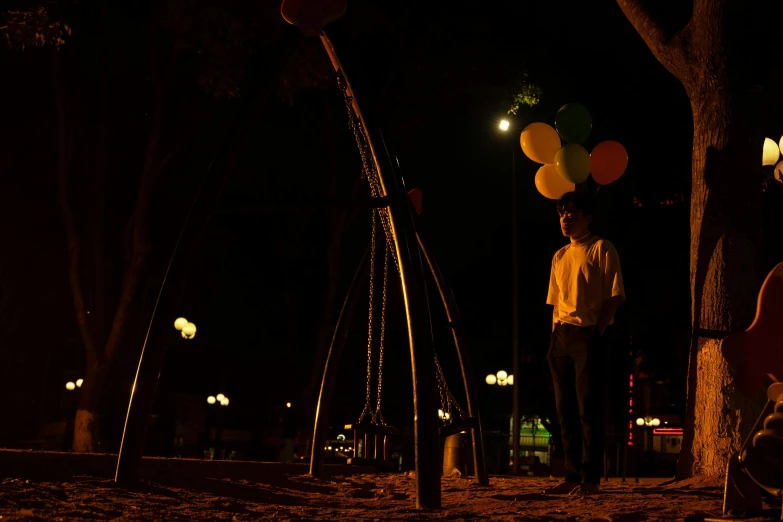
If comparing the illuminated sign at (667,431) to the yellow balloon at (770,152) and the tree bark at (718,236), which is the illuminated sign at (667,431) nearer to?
the yellow balloon at (770,152)

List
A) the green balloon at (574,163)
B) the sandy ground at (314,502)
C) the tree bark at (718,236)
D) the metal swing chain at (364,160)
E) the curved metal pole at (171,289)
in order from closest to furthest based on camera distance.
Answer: the sandy ground at (314,502) → the curved metal pole at (171,289) → the tree bark at (718,236) → the metal swing chain at (364,160) → the green balloon at (574,163)

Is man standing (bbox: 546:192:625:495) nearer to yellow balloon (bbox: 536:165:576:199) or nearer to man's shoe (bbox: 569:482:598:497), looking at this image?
man's shoe (bbox: 569:482:598:497)

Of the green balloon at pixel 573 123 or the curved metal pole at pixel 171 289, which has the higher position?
the green balloon at pixel 573 123

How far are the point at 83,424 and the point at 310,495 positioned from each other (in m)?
8.94

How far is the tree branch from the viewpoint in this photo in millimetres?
6500

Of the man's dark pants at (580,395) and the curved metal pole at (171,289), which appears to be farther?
the man's dark pants at (580,395)

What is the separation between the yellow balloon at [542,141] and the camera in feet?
25.1

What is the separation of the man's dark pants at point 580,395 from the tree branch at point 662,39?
6.82 feet

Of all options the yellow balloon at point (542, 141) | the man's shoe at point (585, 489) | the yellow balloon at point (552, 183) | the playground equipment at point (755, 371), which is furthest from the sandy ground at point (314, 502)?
the yellow balloon at point (542, 141)

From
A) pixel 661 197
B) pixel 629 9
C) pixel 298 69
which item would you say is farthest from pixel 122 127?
pixel 661 197

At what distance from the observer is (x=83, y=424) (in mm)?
13977

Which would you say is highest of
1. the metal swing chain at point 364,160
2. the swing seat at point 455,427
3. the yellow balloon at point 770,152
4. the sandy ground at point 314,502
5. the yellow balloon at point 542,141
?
the yellow balloon at point 770,152

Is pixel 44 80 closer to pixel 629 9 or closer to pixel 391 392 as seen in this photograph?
pixel 629 9

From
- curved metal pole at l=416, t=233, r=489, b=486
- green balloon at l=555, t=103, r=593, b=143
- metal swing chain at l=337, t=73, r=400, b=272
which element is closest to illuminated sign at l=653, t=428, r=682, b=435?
curved metal pole at l=416, t=233, r=489, b=486
